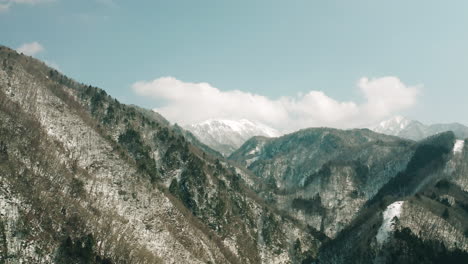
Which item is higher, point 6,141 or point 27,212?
point 6,141

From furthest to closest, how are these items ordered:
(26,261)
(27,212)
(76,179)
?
(76,179)
(27,212)
(26,261)

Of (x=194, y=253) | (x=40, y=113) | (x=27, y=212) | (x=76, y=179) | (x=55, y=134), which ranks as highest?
(x=40, y=113)

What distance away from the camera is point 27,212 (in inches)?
5148

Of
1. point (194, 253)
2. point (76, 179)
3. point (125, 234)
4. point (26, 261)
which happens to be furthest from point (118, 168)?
point (26, 261)

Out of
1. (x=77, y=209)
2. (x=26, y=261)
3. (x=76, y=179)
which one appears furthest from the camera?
(x=76, y=179)

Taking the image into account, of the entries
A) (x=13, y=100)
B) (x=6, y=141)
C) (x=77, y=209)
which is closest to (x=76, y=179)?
(x=77, y=209)

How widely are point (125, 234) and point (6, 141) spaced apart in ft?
218

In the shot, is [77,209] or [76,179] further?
[76,179]

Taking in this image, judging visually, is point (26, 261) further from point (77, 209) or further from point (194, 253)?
point (194, 253)

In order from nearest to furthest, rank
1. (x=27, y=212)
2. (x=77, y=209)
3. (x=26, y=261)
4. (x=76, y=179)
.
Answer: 1. (x=26, y=261)
2. (x=27, y=212)
3. (x=77, y=209)
4. (x=76, y=179)

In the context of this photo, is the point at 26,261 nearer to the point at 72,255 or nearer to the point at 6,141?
the point at 72,255

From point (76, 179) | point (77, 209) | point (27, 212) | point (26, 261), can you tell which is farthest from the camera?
point (76, 179)

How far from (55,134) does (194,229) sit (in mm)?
92089

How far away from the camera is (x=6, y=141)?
153 metres
